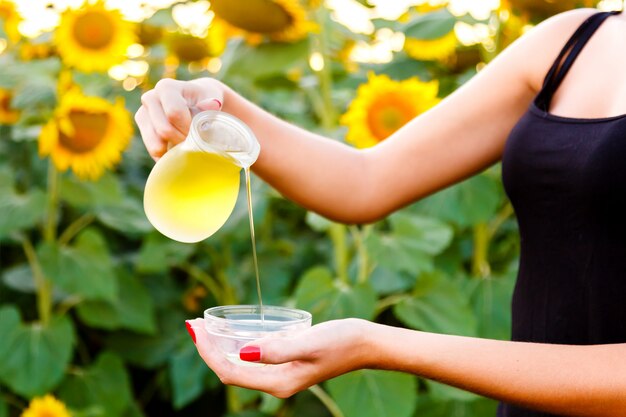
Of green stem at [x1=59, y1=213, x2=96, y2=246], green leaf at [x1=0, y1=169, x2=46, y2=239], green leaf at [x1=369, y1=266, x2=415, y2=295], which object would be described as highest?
green leaf at [x1=369, y1=266, x2=415, y2=295]

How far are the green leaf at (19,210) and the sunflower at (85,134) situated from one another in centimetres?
10

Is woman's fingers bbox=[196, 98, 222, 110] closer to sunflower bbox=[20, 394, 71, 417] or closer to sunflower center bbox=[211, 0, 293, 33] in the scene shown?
sunflower center bbox=[211, 0, 293, 33]

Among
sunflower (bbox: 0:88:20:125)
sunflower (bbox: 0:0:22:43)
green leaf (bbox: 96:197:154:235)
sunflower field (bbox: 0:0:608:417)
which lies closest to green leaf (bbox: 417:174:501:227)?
sunflower field (bbox: 0:0:608:417)

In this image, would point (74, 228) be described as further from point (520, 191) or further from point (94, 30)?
point (520, 191)

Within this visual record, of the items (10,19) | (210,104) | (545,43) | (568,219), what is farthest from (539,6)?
(10,19)

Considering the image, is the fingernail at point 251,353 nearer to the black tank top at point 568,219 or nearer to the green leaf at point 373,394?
the black tank top at point 568,219

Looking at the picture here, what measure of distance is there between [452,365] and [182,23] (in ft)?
6.00

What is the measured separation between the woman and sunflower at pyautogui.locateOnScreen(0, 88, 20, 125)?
1285mm

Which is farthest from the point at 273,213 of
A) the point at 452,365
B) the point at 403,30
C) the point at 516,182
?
the point at 452,365

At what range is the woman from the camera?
1272 mm

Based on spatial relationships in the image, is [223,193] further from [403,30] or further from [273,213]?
[273,213]

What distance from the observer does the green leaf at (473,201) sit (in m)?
2.35

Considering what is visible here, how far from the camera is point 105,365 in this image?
2578mm

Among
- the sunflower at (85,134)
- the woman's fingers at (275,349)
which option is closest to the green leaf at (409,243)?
the sunflower at (85,134)
